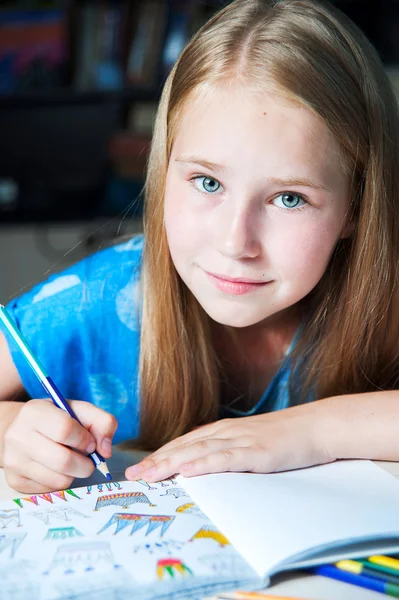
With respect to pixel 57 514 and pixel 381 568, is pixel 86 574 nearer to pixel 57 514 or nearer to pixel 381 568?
pixel 57 514

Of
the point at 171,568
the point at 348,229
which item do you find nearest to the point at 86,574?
the point at 171,568

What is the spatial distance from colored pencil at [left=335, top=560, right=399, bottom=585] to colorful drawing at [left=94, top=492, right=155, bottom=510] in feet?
0.55

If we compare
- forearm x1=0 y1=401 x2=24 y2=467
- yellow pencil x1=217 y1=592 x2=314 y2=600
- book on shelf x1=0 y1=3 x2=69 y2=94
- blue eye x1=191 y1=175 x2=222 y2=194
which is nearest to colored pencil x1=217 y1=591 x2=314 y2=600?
yellow pencil x1=217 y1=592 x2=314 y2=600

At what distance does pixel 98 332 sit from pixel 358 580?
547 millimetres

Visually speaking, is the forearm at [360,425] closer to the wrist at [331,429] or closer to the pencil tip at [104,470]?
the wrist at [331,429]

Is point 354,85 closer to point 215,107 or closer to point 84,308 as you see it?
point 215,107

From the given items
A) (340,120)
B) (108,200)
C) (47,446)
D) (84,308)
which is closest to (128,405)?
(84,308)

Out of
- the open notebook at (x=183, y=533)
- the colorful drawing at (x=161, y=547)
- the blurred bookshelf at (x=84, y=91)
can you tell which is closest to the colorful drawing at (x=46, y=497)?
the open notebook at (x=183, y=533)

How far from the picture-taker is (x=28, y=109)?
2.72m

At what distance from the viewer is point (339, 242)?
0.99m

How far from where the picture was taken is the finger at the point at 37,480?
0.73 m

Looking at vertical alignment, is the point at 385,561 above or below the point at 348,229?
below

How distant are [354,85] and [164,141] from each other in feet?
0.73

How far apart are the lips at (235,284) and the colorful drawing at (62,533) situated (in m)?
0.35
